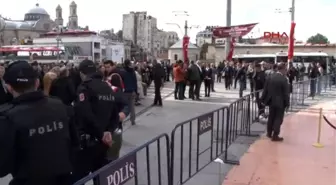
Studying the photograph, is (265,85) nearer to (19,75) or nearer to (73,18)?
(19,75)

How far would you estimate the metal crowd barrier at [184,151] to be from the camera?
3.38 m

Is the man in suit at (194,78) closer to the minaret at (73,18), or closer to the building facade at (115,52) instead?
the building facade at (115,52)

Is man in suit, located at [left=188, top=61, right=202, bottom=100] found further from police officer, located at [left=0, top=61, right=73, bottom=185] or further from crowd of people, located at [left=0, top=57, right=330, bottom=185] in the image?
police officer, located at [left=0, top=61, right=73, bottom=185]

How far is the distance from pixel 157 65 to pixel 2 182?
943cm

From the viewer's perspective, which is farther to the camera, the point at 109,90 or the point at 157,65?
the point at 157,65

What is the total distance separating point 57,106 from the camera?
3.15m

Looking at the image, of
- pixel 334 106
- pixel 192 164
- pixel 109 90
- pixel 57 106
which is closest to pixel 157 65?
pixel 334 106

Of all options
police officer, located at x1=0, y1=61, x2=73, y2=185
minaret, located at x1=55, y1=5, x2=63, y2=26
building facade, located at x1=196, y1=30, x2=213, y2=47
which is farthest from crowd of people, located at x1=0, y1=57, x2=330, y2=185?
minaret, located at x1=55, y1=5, x2=63, y2=26

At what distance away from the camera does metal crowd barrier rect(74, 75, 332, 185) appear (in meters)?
3.38

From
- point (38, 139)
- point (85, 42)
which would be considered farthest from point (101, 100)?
point (85, 42)

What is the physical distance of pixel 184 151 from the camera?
616 centimetres

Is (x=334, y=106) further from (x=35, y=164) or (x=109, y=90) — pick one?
(x=35, y=164)

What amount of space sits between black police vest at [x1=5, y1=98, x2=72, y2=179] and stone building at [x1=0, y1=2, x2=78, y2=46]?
132 metres

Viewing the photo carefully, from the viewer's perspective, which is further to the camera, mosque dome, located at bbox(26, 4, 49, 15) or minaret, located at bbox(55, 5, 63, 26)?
minaret, located at bbox(55, 5, 63, 26)
